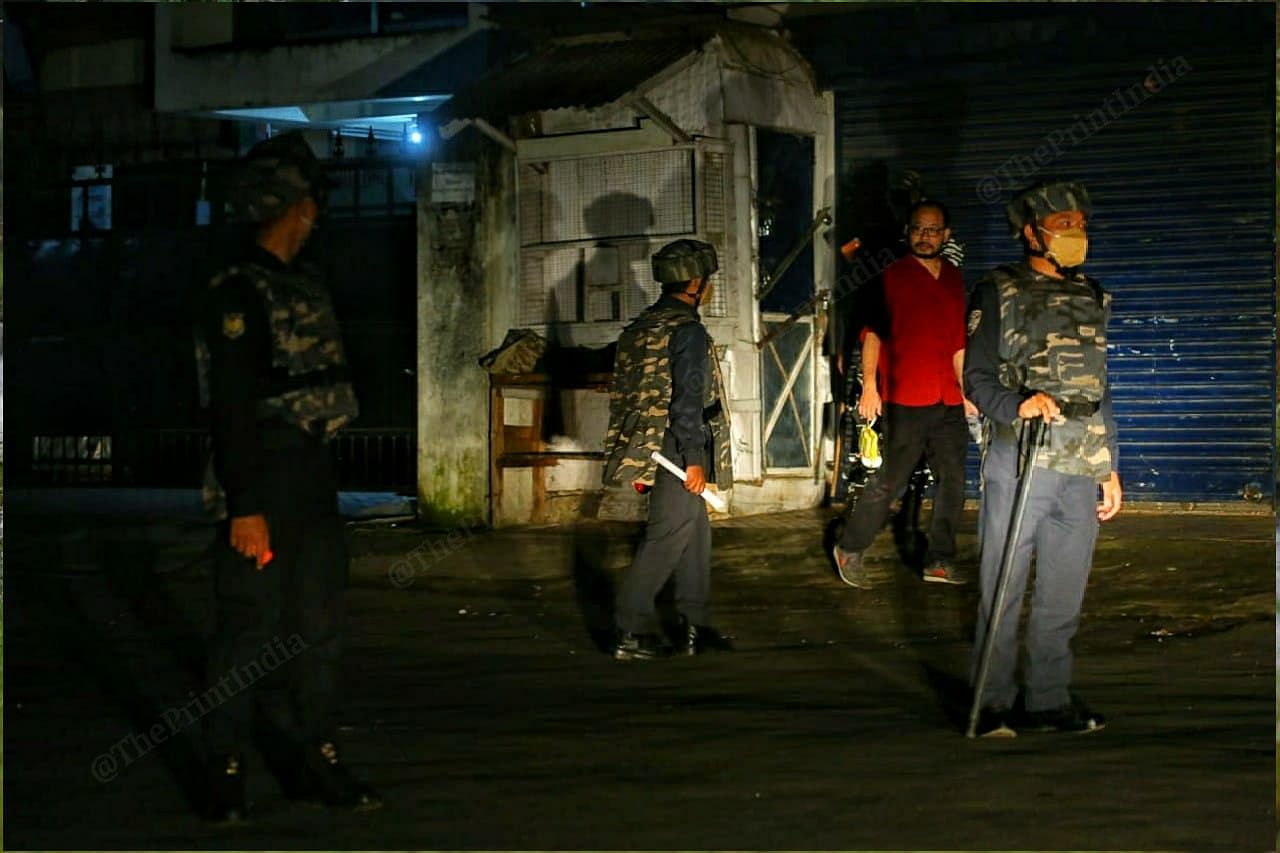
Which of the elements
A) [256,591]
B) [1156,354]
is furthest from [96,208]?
[256,591]

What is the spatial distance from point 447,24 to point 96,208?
5650mm

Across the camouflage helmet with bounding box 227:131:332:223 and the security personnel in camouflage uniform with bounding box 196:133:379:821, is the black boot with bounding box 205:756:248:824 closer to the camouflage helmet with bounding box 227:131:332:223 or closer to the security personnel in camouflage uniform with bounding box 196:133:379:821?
the security personnel in camouflage uniform with bounding box 196:133:379:821

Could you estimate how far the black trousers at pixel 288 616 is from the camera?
5.73 m

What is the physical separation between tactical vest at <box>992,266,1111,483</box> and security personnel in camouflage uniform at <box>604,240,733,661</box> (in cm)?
218

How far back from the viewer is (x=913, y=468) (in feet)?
34.2

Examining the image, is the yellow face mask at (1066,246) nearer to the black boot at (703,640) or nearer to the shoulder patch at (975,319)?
the shoulder patch at (975,319)

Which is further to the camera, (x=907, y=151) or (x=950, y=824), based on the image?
(x=907, y=151)

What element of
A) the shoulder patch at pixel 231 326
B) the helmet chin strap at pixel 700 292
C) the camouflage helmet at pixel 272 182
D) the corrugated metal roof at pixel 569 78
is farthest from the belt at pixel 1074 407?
the corrugated metal roof at pixel 569 78

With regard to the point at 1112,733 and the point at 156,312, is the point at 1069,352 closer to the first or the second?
the point at 1112,733

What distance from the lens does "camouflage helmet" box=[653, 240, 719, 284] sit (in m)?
8.86

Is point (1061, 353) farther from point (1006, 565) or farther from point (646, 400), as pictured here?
point (646, 400)

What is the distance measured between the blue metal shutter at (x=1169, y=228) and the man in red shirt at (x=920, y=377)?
9.37 feet

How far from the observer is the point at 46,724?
296 inches

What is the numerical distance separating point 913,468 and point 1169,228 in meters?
3.64
